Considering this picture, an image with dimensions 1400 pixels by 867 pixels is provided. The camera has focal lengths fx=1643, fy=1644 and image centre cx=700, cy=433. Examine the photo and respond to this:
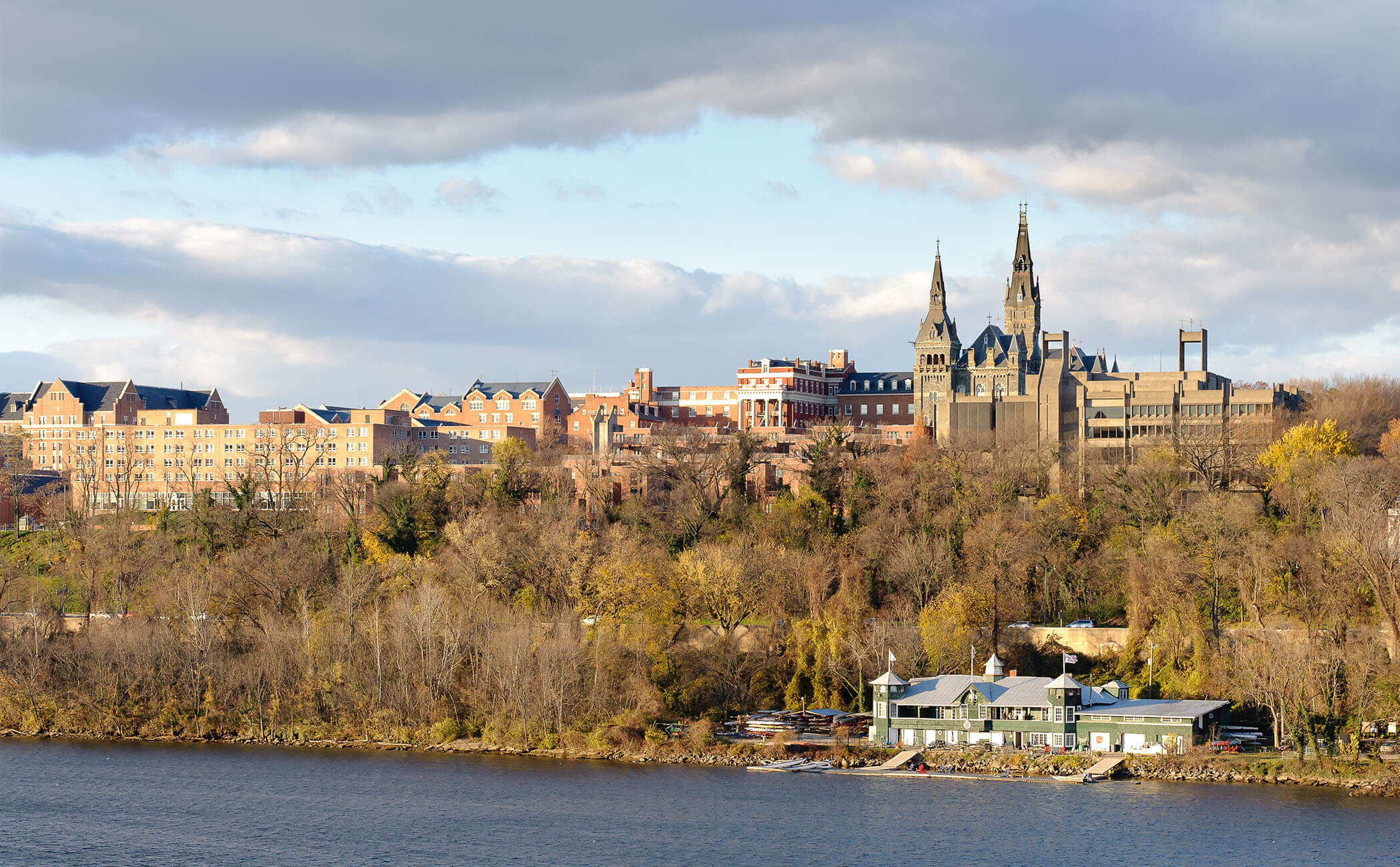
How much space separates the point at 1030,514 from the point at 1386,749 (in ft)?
102

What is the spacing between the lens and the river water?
181 feet

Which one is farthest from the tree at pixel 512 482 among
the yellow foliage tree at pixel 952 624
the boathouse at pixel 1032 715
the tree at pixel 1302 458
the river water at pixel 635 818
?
the tree at pixel 1302 458

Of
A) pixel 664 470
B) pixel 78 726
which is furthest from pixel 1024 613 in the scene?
pixel 78 726

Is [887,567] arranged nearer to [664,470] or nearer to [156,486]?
[664,470]

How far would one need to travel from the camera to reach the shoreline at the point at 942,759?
211 ft

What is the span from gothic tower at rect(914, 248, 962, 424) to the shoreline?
7592 centimetres

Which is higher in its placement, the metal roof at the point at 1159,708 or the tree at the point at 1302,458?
the tree at the point at 1302,458

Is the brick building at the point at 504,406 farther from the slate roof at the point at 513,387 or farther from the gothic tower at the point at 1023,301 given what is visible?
the gothic tower at the point at 1023,301

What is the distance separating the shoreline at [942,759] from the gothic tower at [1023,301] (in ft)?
243

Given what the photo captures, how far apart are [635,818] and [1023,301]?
9181 cm

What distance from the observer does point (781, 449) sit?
134 meters

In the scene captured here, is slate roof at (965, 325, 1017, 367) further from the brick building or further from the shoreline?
the shoreline

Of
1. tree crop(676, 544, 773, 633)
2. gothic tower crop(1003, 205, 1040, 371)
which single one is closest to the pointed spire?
gothic tower crop(1003, 205, 1040, 371)

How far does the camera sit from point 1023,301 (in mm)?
142875
